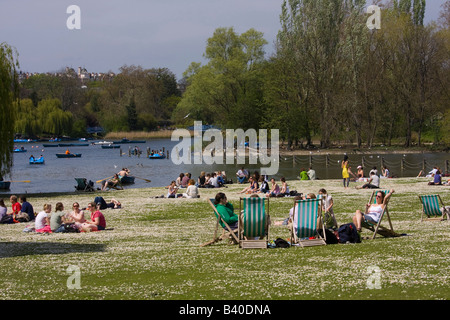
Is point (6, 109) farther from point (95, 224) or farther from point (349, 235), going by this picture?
point (349, 235)

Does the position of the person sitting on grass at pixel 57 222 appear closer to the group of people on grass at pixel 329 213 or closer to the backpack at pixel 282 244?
the group of people on grass at pixel 329 213

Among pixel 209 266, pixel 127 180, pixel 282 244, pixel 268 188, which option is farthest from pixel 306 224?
pixel 127 180

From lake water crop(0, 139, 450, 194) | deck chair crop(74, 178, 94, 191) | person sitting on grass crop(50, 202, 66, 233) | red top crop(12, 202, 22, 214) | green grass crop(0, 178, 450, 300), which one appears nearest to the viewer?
green grass crop(0, 178, 450, 300)

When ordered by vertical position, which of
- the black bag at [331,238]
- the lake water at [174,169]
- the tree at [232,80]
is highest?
the tree at [232,80]

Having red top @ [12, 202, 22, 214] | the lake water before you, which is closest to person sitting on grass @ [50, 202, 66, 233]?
red top @ [12, 202, 22, 214]

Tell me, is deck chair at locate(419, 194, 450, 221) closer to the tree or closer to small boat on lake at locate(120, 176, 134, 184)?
small boat on lake at locate(120, 176, 134, 184)

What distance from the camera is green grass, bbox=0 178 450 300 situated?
844 cm

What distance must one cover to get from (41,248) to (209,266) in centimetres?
514

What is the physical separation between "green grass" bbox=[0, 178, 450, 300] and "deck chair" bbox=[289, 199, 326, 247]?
361mm

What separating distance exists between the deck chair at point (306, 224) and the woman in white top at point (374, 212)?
4.03 feet

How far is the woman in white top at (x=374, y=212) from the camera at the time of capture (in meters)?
13.6

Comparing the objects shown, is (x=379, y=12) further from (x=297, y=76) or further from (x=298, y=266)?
(x=298, y=266)

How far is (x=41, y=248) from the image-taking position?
13.7 metres

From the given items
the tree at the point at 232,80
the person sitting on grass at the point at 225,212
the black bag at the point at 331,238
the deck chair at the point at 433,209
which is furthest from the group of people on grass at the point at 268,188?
the tree at the point at 232,80
